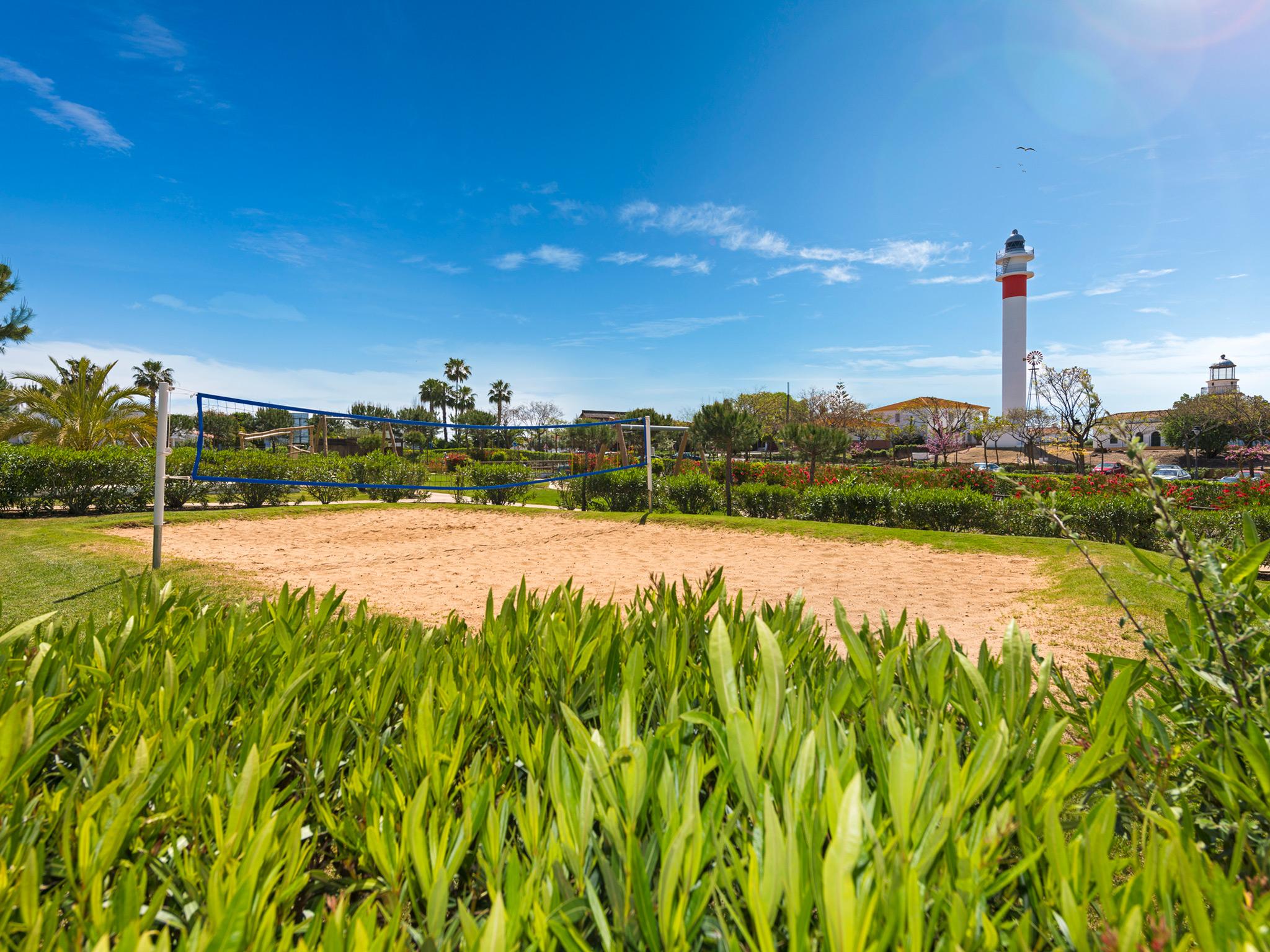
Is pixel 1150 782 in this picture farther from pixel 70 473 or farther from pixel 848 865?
pixel 70 473

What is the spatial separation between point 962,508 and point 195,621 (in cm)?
1177

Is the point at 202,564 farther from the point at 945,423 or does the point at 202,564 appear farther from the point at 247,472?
the point at 945,423

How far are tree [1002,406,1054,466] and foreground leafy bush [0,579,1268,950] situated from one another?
45.5m

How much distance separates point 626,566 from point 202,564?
564 cm

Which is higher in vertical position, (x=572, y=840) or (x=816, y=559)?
(x=572, y=840)

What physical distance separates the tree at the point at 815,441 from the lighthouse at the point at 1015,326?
45175 mm

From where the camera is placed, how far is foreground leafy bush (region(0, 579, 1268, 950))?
84 centimetres

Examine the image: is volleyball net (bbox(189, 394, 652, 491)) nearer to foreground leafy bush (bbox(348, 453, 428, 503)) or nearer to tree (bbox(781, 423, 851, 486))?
foreground leafy bush (bbox(348, 453, 428, 503))

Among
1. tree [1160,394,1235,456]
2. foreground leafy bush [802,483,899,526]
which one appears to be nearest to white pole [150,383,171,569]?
foreground leafy bush [802,483,899,526]

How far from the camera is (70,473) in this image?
1358 cm

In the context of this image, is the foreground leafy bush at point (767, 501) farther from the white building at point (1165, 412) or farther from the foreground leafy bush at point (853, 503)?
the white building at point (1165, 412)

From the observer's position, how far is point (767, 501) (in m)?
13.9

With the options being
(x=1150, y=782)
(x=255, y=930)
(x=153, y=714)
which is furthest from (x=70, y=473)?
(x=1150, y=782)

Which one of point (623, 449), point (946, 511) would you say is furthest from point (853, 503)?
point (623, 449)
